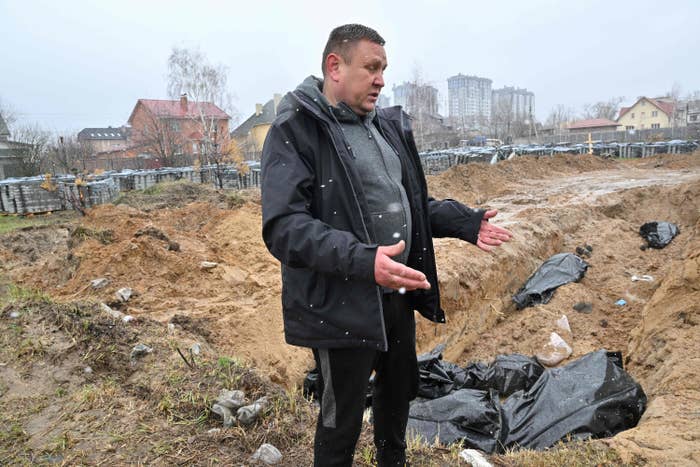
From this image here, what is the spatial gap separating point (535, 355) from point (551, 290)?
1.76m

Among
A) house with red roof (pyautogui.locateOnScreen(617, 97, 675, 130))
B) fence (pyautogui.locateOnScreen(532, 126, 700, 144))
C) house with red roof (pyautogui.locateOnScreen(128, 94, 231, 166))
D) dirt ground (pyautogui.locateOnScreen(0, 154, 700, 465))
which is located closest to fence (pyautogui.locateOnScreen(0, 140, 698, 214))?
house with red roof (pyautogui.locateOnScreen(128, 94, 231, 166))

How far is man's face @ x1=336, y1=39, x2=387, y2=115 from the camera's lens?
169 centimetres

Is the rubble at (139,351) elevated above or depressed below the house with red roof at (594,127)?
below

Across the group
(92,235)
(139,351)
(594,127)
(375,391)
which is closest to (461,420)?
(375,391)

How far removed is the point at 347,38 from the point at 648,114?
77.6 m

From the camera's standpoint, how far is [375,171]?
174 centimetres

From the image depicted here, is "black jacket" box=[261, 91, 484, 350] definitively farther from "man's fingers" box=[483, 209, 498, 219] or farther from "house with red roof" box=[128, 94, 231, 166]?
"house with red roof" box=[128, 94, 231, 166]

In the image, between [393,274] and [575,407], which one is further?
[575,407]

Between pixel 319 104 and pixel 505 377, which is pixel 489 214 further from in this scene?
pixel 505 377

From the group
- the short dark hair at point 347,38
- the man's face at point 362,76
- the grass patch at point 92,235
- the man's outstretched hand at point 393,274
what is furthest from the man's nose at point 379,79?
the grass patch at point 92,235

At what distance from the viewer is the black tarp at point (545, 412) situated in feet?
9.86

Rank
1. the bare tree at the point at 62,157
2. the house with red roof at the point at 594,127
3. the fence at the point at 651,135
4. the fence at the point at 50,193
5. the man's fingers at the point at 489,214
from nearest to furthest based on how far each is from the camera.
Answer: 1. the man's fingers at the point at 489,214
2. the fence at the point at 50,193
3. the bare tree at the point at 62,157
4. the fence at the point at 651,135
5. the house with red roof at the point at 594,127

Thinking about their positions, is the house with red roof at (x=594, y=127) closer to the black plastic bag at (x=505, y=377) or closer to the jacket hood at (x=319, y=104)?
the black plastic bag at (x=505, y=377)

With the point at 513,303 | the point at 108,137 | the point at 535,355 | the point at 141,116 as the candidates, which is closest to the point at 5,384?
the point at 535,355
